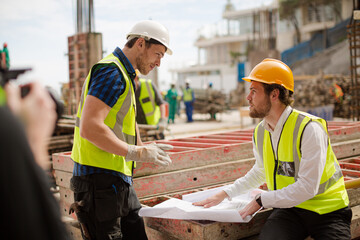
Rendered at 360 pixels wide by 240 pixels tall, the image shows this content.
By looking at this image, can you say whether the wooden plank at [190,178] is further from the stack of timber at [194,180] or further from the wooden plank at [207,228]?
the wooden plank at [207,228]

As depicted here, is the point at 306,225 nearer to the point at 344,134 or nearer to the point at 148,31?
the point at 148,31

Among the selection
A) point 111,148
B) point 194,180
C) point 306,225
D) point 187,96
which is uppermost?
point 187,96

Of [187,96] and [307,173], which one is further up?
[187,96]

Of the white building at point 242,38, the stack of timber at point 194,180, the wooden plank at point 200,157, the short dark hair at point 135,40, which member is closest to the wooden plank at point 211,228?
the stack of timber at point 194,180

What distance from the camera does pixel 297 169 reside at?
2.99m

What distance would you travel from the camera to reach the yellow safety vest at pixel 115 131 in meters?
2.79

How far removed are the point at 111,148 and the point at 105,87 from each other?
0.42 m

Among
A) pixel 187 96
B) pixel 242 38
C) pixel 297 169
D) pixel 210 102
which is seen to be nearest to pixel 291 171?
pixel 297 169

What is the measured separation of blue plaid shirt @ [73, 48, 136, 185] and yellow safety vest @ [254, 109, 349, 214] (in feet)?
4.01

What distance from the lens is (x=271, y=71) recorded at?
3209 mm

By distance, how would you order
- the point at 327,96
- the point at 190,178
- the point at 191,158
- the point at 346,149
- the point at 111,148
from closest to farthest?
the point at 111,148, the point at 190,178, the point at 191,158, the point at 346,149, the point at 327,96

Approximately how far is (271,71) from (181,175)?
165 centimetres

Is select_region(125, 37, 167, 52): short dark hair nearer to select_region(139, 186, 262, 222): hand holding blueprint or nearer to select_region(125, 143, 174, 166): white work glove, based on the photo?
select_region(125, 143, 174, 166): white work glove

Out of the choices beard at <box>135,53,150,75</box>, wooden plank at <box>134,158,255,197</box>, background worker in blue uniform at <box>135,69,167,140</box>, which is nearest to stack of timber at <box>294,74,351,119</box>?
background worker in blue uniform at <box>135,69,167,140</box>
